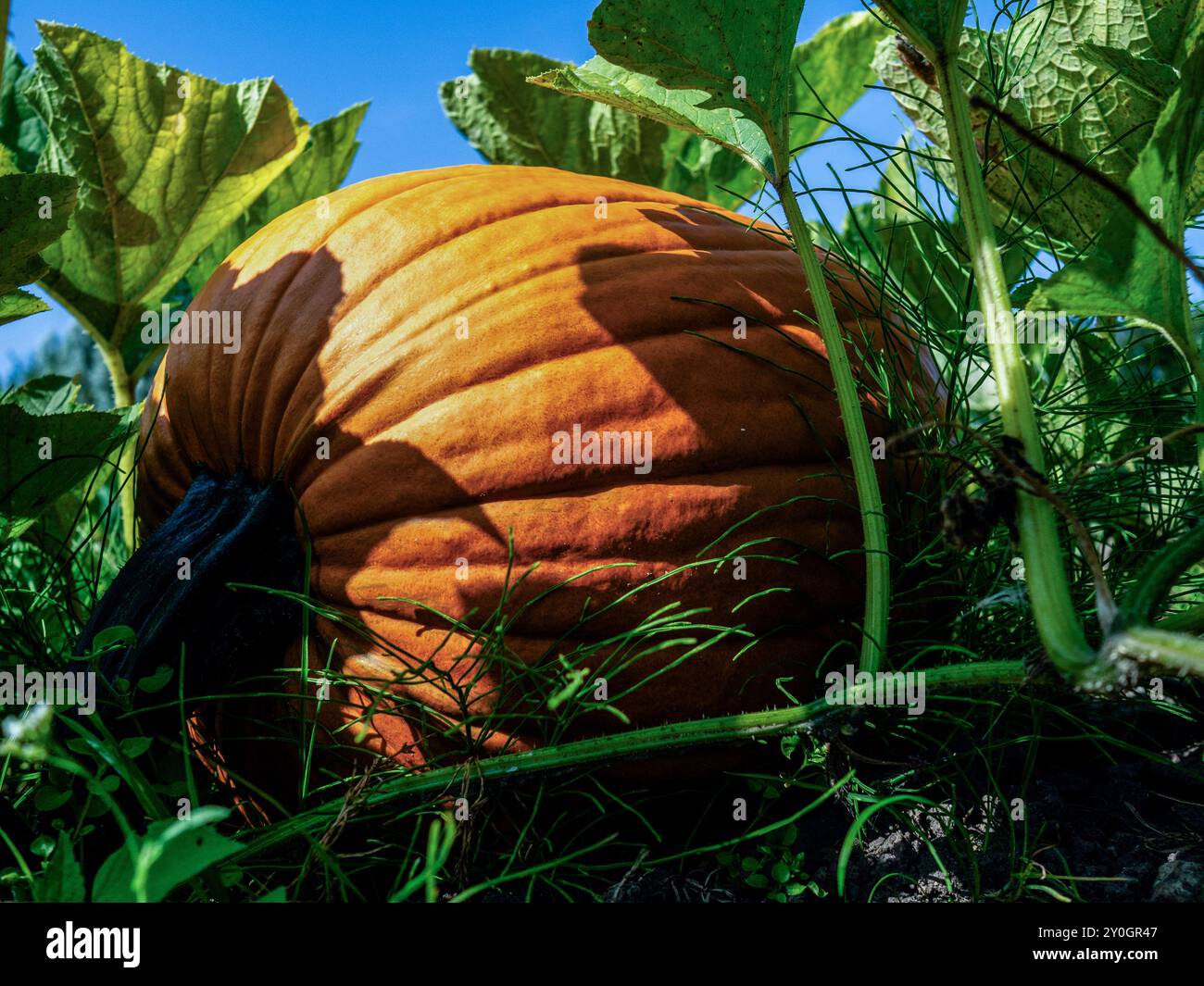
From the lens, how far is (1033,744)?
968 mm

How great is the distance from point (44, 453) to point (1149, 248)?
116cm

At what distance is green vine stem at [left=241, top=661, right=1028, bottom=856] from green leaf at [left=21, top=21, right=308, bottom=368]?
1038 mm

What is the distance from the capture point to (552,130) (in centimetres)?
183

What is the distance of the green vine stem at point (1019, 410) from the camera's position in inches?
28.2

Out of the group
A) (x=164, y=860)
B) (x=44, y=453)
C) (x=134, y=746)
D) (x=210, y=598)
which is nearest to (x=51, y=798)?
(x=134, y=746)

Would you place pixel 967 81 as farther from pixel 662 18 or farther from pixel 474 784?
pixel 474 784

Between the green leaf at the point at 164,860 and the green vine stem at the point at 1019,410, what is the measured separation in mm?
566

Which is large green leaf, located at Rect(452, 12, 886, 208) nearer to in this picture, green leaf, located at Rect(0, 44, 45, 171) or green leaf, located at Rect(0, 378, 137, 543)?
green leaf, located at Rect(0, 44, 45, 171)

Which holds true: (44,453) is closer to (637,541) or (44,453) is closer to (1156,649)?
(637,541)

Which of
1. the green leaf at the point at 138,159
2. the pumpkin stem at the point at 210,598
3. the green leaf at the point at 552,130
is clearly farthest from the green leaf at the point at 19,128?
the pumpkin stem at the point at 210,598

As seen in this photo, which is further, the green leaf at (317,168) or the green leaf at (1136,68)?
the green leaf at (317,168)

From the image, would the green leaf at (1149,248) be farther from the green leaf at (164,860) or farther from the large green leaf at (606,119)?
the large green leaf at (606,119)

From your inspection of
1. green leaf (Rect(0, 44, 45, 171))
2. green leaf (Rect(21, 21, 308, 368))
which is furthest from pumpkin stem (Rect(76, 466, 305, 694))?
green leaf (Rect(0, 44, 45, 171))

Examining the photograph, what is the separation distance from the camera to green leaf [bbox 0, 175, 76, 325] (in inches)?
36.9
